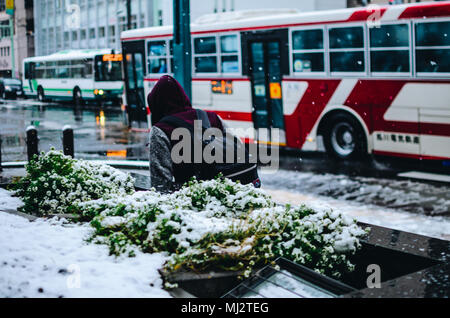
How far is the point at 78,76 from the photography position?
30.8m

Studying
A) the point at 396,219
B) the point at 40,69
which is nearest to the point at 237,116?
the point at 396,219

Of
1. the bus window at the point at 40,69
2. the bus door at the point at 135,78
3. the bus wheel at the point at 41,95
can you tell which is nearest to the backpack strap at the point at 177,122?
the bus door at the point at 135,78

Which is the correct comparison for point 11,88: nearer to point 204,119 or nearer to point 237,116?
point 237,116

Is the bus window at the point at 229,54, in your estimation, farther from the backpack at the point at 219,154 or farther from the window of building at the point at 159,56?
the backpack at the point at 219,154

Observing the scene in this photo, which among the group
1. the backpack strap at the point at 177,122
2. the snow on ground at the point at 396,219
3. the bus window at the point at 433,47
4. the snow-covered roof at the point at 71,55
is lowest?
the snow on ground at the point at 396,219

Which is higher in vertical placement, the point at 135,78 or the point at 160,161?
the point at 135,78

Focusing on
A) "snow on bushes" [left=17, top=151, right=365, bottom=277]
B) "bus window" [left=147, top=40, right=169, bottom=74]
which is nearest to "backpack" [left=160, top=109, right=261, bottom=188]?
"snow on bushes" [left=17, top=151, right=365, bottom=277]

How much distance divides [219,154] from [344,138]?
29.7ft

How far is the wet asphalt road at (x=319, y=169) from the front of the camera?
30.5 ft

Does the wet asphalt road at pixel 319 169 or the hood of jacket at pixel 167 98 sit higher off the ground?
the hood of jacket at pixel 167 98

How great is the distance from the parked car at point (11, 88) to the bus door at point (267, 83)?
17.2 metres

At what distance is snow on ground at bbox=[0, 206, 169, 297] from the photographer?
2.89m

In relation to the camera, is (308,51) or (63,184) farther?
(308,51)

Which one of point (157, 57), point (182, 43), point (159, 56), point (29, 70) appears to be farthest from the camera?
point (29, 70)
